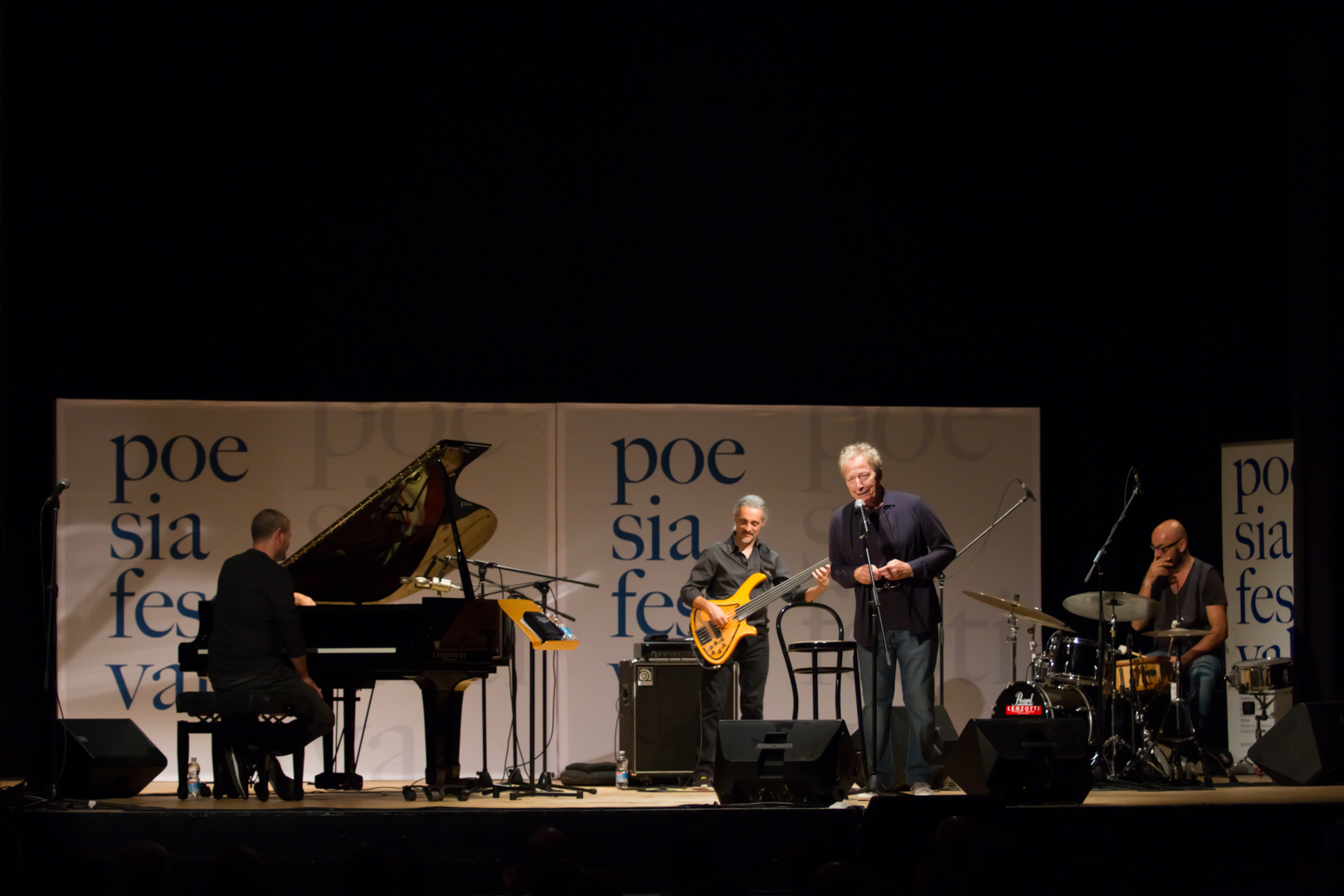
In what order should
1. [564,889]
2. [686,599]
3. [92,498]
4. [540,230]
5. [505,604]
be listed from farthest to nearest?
[540,230] < [92,498] < [686,599] < [505,604] < [564,889]

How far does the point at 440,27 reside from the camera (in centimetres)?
862

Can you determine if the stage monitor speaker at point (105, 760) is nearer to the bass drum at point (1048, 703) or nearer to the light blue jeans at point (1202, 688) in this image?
the bass drum at point (1048, 703)

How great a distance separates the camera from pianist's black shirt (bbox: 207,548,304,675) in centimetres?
616

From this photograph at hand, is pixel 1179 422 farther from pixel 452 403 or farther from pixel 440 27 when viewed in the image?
pixel 440 27

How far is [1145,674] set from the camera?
7.19 m

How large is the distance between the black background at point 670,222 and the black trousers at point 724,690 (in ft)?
5.92

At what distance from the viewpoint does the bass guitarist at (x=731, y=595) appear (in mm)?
7438

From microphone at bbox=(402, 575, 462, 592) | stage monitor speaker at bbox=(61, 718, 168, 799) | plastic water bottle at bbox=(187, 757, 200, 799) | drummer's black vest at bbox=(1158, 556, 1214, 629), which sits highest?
microphone at bbox=(402, 575, 462, 592)

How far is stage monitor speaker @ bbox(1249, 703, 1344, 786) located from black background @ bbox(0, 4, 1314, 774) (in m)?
2.18

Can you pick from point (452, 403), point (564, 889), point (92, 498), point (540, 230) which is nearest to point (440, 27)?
point (540, 230)

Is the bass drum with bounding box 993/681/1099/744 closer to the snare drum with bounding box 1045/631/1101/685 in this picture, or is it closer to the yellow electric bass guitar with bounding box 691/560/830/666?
the snare drum with bounding box 1045/631/1101/685

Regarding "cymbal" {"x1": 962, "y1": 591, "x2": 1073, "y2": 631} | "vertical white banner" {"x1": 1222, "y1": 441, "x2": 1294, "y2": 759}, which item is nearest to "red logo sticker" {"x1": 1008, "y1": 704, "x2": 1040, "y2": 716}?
"cymbal" {"x1": 962, "y1": 591, "x2": 1073, "y2": 631}

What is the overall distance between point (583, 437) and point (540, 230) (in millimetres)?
1445

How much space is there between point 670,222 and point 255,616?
13.3 ft
